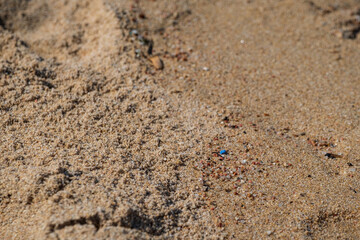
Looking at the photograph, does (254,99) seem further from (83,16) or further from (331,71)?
(83,16)

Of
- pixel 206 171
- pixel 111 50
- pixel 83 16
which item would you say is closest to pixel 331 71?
pixel 206 171

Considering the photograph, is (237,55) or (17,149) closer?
(17,149)

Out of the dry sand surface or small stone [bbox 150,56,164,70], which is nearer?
the dry sand surface

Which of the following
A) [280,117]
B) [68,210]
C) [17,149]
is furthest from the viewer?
[280,117]

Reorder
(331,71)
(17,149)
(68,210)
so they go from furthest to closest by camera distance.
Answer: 1. (331,71)
2. (17,149)
3. (68,210)

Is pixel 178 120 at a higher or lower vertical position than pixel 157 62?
lower
